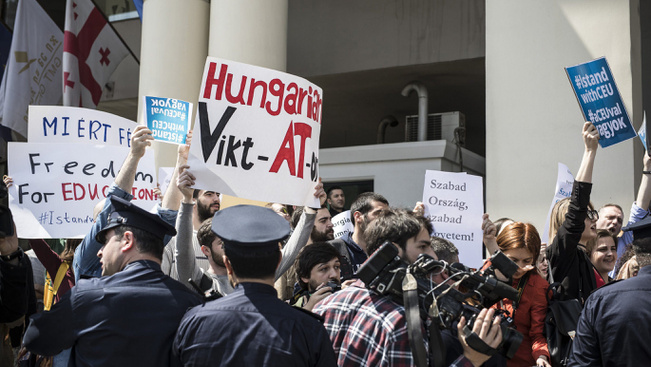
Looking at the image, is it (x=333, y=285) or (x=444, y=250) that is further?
(x=444, y=250)

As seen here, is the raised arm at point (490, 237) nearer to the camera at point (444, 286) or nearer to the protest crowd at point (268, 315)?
the protest crowd at point (268, 315)

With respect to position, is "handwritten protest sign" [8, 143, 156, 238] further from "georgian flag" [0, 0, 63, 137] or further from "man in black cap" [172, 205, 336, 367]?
"georgian flag" [0, 0, 63, 137]

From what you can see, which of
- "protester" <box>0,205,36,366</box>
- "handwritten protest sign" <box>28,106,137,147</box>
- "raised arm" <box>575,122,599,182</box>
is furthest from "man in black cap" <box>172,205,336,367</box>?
"handwritten protest sign" <box>28,106,137,147</box>

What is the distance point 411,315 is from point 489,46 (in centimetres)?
631

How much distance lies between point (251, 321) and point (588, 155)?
2.89 meters

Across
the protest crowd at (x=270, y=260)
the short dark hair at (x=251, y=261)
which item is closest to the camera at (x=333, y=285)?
the protest crowd at (x=270, y=260)

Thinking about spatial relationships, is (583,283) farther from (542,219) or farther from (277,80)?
(542,219)

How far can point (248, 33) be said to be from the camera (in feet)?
32.4

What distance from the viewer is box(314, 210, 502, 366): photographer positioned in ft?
9.11

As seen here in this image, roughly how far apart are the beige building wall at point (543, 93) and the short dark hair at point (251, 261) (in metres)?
5.59

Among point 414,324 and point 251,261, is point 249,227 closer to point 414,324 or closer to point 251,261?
point 251,261

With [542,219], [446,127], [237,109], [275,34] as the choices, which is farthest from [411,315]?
[446,127]

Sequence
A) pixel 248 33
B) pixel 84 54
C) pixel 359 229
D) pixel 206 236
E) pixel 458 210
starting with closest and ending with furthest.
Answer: pixel 206 236 < pixel 359 229 < pixel 458 210 < pixel 248 33 < pixel 84 54

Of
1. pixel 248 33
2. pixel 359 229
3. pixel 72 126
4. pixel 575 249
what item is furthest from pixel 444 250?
pixel 248 33
